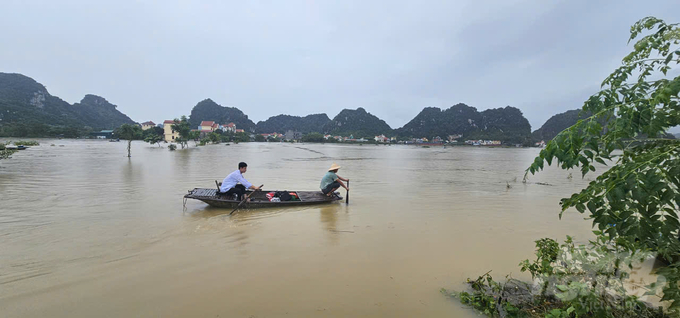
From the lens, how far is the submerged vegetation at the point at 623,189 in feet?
6.23

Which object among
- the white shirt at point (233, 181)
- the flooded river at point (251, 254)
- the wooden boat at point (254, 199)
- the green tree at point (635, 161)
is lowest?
the flooded river at point (251, 254)

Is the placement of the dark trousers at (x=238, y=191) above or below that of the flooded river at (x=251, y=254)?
above

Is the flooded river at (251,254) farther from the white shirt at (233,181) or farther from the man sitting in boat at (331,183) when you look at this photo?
the man sitting in boat at (331,183)

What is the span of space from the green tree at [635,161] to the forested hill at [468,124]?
11710 cm

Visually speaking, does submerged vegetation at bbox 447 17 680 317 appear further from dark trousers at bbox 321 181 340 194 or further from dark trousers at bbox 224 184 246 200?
dark trousers at bbox 224 184 246 200

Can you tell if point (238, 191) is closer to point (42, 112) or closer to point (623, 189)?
point (623, 189)

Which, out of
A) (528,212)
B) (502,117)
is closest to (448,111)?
(502,117)

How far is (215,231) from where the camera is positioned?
21.9 feet

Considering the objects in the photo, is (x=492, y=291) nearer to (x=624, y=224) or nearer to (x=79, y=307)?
(x=624, y=224)

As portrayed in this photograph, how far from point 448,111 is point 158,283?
15133cm

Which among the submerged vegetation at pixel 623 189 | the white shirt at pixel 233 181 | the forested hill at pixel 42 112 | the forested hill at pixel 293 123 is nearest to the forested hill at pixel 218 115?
the forested hill at pixel 293 123

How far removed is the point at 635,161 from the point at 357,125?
150 meters

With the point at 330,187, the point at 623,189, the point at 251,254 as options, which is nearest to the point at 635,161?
the point at 623,189

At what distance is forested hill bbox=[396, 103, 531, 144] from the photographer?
12071cm
